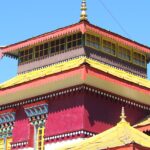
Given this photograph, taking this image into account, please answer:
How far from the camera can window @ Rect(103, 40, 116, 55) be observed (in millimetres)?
28547

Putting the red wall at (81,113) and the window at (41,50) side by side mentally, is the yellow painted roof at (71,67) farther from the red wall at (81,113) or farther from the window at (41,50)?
the red wall at (81,113)

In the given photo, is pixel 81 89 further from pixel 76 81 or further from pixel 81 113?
pixel 81 113

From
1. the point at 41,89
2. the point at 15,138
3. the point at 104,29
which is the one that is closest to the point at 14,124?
the point at 15,138

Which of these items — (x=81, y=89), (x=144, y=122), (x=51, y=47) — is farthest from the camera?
(x=51, y=47)

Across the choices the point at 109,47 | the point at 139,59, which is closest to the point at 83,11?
the point at 109,47

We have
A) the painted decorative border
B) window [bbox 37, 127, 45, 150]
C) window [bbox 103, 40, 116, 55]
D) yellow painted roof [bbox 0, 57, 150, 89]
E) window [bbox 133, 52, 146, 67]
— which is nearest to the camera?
the painted decorative border

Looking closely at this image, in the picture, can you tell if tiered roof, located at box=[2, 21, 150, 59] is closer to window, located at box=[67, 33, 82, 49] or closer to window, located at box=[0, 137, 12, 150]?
window, located at box=[67, 33, 82, 49]

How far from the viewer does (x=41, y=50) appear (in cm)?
2959

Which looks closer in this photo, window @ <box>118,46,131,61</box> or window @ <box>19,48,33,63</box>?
window @ <box>118,46,131,61</box>

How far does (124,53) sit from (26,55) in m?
5.95

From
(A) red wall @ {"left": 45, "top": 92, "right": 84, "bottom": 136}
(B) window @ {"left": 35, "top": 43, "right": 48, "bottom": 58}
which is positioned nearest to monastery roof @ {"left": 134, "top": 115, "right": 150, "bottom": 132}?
(A) red wall @ {"left": 45, "top": 92, "right": 84, "bottom": 136}

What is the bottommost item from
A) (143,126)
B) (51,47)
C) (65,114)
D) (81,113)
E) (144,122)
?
(143,126)

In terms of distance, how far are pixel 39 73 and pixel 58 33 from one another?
249 centimetres

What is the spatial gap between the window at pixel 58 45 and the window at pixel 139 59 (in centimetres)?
479
